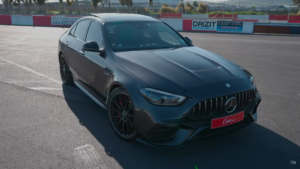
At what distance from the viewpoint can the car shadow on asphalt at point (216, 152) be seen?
311 centimetres

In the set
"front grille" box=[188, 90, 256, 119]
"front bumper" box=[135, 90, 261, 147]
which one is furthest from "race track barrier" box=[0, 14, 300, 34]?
"front bumper" box=[135, 90, 261, 147]

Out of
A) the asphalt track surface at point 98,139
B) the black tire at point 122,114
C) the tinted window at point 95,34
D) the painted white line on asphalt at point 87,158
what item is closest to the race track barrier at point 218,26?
the asphalt track surface at point 98,139

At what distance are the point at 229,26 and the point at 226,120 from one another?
Result: 843 inches

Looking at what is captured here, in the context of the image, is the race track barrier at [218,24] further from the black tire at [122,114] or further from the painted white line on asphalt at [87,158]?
the painted white line on asphalt at [87,158]

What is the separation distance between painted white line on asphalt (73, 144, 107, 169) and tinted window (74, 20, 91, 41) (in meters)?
2.29

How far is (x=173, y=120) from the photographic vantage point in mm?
2980

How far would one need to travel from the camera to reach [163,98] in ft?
9.98

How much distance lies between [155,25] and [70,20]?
1011 inches

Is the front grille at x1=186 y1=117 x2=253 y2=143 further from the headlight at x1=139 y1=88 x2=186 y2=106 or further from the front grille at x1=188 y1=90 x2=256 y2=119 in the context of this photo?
the headlight at x1=139 y1=88 x2=186 y2=106

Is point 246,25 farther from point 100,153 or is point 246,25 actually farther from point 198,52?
point 100,153

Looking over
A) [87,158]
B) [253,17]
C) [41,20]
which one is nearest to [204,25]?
[253,17]

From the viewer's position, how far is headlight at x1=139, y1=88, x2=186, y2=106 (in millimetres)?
3025

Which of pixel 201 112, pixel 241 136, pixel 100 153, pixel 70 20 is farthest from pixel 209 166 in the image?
pixel 70 20

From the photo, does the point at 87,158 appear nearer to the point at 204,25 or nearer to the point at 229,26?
the point at 229,26
